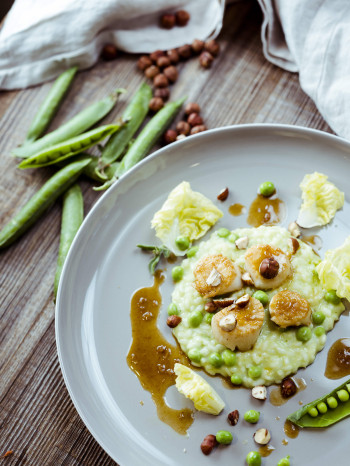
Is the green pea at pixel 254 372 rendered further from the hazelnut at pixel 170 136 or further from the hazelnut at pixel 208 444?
the hazelnut at pixel 170 136

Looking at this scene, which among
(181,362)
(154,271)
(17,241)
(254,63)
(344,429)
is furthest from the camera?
(254,63)

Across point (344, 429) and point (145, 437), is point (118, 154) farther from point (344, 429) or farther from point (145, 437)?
point (344, 429)

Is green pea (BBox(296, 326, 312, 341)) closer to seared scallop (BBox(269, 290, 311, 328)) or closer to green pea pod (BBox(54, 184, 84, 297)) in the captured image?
seared scallop (BBox(269, 290, 311, 328))

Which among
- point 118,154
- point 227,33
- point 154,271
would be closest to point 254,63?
Result: point 227,33

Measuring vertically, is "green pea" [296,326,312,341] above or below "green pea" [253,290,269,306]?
below

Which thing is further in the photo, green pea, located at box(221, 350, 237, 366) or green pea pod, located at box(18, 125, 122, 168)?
green pea pod, located at box(18, 125, 122, 168)

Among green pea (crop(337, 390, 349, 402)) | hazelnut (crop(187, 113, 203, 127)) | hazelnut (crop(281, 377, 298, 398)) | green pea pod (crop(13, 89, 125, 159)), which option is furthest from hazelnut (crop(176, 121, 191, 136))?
green pea (crop(337, 390, 349, 402))

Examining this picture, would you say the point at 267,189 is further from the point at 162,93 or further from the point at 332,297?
the point at 162,93

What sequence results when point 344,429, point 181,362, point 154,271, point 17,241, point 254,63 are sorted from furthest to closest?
point 254,63 → point 17,241 → point 154,271 → point 181,362 → point 344,429
